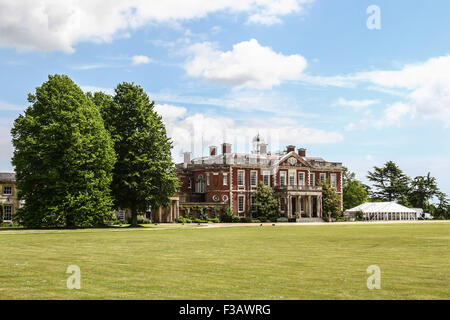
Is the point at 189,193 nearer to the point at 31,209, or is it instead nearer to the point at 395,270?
the point at 31,209

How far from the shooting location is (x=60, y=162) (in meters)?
44.7

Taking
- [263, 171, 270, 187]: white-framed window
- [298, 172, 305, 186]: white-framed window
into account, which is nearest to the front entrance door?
[298, 172, 305, 186]: white-framed window

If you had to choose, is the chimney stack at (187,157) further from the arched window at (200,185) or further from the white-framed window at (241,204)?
the white-framed window at (241,204)

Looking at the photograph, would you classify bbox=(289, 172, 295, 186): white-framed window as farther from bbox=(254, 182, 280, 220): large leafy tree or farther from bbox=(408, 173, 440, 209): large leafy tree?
bbox=(408, 173, 440, 209): large leafy tree

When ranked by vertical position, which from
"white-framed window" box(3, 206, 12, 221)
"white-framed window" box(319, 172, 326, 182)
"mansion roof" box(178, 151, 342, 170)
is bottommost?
"white-framed window" box(3, 206, 12, 221)

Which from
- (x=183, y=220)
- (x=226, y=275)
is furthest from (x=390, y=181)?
(x=226, y=275)

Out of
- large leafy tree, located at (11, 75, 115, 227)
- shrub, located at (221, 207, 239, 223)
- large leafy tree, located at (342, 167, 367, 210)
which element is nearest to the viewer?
large leafy tree, located at (11, 75, 115, 227)

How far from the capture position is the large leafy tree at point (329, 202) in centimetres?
7906

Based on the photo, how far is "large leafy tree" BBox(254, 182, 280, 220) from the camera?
72312 millimetres

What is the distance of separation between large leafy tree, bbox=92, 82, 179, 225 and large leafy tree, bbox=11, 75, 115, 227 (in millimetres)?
4490

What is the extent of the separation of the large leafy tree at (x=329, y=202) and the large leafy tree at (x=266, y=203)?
29.4 feet

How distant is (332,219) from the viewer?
7912 centimetres

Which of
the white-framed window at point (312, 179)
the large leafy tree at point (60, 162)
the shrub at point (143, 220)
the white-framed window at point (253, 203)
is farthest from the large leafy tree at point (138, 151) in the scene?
the white-framed window at point (312, 179)
